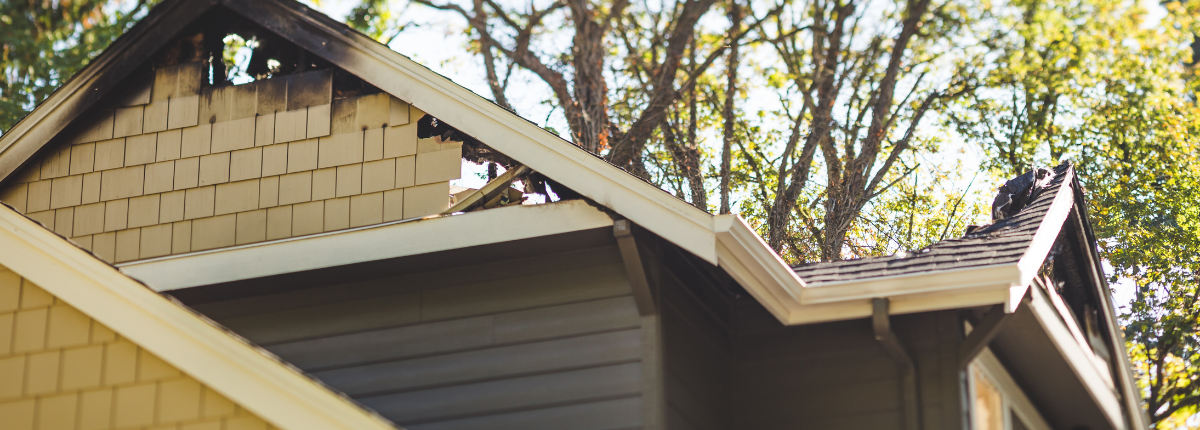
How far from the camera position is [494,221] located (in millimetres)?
5945

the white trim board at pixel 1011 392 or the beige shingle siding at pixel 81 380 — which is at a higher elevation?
the white trim board at pixel 1011 392

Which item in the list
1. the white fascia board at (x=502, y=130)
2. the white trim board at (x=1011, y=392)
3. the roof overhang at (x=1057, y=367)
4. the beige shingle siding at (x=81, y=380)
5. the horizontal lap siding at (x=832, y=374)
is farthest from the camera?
the white trim board at (x=1011, y=392)

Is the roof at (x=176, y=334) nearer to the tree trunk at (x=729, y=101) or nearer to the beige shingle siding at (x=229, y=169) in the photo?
the beige shingle siding at (x=229, y=169)

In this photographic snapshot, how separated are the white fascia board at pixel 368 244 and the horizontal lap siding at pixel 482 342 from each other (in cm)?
37

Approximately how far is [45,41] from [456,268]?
1625 cm

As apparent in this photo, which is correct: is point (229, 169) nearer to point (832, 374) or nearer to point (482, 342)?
point (482, 342)

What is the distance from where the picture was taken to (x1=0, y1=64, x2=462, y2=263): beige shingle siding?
21.6 ft

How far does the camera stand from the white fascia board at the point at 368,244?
5.86m

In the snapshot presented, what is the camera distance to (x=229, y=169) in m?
6.98

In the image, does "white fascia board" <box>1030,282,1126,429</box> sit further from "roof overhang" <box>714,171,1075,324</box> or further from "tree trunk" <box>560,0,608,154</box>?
"tree trunk" <box>560,0,608,154</box>

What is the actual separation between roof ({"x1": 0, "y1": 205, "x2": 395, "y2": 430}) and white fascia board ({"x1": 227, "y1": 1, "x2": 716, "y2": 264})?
6.66ft

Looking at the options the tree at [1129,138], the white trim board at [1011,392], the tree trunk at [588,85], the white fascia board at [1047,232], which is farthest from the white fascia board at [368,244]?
the tree at [1129,138]

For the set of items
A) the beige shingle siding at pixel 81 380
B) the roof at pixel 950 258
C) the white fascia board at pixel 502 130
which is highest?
the white fascia board at pixel 502 130

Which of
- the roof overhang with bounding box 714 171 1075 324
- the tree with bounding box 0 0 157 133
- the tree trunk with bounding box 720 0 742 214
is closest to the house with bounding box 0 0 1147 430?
the roof overhang with bounding box 714 171 1075 324
